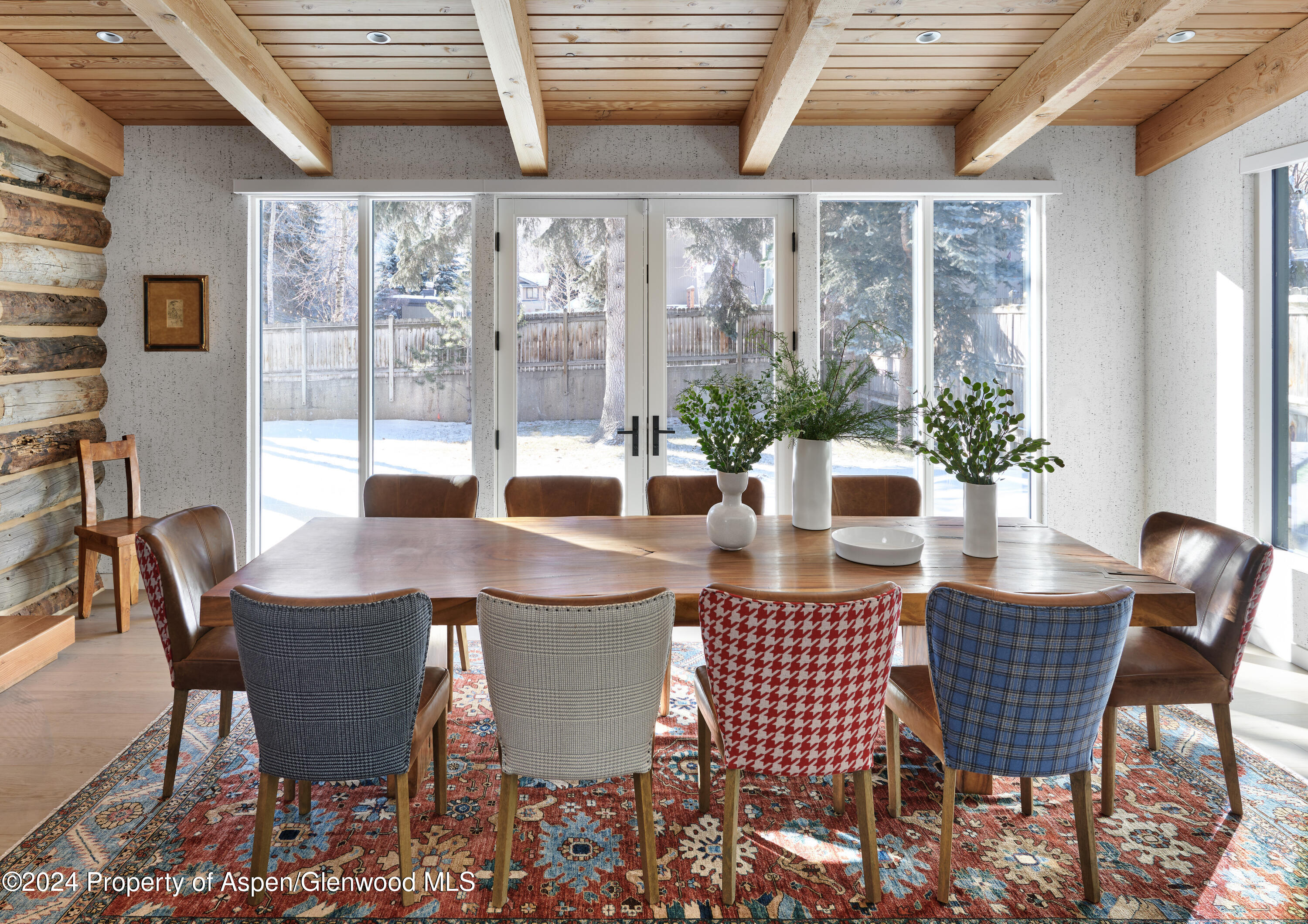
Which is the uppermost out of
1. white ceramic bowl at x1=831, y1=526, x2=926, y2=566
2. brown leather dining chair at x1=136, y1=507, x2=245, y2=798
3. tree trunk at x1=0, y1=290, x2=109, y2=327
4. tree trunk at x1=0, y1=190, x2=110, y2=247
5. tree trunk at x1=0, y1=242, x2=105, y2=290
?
tree trunk at x1=0, y1=190, x2=110, y2=247

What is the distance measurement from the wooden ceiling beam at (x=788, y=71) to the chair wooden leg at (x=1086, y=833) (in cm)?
242

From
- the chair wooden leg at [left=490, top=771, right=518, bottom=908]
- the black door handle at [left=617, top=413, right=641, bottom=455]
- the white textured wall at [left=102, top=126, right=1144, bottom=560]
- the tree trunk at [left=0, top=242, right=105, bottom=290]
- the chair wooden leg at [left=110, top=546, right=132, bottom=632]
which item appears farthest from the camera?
the black door handle at [left=617, top=413, right=641, bottom=455]

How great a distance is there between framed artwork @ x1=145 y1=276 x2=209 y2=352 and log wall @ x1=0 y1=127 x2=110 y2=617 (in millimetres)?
253

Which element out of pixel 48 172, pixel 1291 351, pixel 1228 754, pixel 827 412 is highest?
pixel 48 172

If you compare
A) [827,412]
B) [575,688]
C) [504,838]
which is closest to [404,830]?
[504,838]

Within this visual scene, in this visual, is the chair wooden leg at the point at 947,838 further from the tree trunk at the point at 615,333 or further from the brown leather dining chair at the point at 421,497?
the tree trunk at the point at 615,333

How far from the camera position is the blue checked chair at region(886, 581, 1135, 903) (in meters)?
1.77

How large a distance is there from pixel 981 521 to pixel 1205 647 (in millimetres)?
697

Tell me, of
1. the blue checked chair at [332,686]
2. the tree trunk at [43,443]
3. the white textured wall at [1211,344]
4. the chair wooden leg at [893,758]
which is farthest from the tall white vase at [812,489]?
the tree trunk at [43,443]

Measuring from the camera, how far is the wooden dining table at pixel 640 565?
208 centimetres

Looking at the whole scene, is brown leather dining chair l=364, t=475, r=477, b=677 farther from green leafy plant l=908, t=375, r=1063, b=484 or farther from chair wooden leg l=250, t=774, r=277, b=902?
green leafy plant l=908, t=375, r=1063, b=484

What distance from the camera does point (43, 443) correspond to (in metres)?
4.01

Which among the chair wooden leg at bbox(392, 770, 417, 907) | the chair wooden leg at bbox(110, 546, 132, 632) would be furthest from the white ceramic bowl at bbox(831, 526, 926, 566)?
the chair wooden leg at bbox(110, 546, 132, 632)

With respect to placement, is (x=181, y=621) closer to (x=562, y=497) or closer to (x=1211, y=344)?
(x=562, y=497)
